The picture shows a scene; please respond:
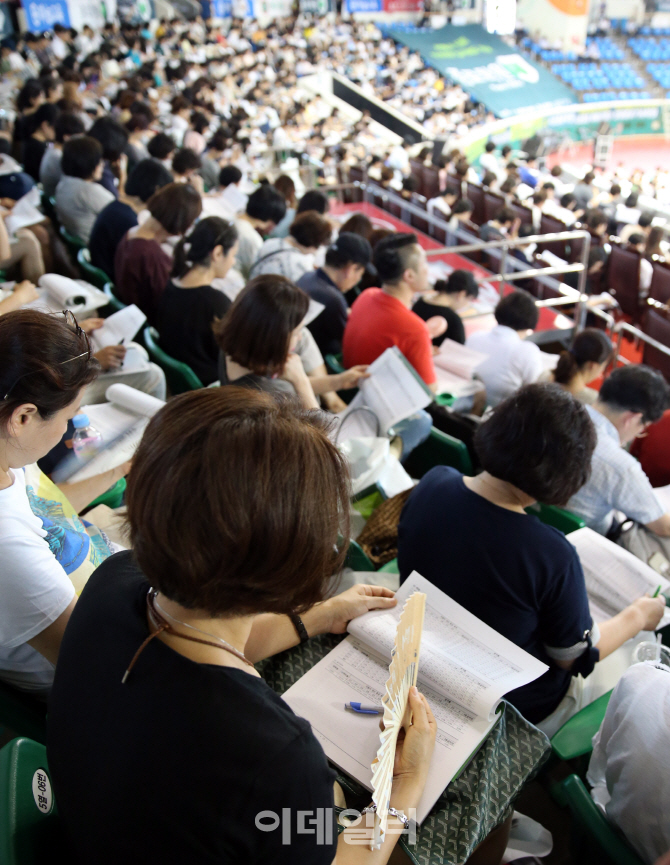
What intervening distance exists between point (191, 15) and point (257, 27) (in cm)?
170

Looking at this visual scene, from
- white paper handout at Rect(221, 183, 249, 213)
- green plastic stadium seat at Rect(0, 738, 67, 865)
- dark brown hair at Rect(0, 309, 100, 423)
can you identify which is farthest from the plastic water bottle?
white paper handout at Rect(221, 183, 249, 213)

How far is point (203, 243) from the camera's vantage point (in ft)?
8.80

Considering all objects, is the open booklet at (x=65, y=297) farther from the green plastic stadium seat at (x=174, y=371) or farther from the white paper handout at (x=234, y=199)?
the white paper handout at (x=234, y=199)

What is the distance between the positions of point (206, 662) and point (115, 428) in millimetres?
1310

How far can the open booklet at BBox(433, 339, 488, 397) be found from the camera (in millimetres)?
3074

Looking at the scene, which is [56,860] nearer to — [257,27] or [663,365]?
[663,365]

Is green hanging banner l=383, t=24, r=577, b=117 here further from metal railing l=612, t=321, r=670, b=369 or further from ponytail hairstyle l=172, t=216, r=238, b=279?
ponytail hairstyle l=172, t=216, r=238, b=279

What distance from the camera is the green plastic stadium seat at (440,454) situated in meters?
2.29

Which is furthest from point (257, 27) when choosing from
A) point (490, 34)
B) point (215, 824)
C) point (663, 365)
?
point (215, 824)

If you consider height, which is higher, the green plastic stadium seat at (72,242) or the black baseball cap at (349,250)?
the black baseball cap at (349,250)

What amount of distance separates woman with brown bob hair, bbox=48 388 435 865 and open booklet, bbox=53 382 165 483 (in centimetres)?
→ 96

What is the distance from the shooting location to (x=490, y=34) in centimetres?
2083

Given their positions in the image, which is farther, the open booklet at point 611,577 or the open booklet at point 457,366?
the open booklet at point 457,366

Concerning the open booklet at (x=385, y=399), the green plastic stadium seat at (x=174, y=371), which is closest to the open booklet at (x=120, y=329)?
the green plastic stadium seat at (x=174, y=371)
